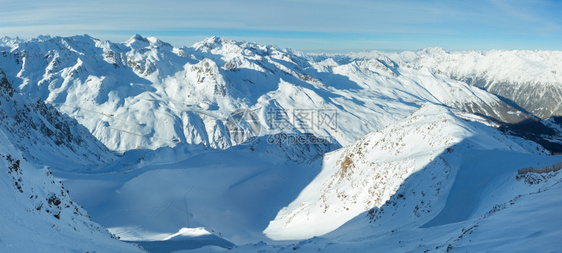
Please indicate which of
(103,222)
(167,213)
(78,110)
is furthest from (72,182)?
(78,110)

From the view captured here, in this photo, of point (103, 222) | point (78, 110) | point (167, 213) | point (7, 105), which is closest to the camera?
point (103, 222)

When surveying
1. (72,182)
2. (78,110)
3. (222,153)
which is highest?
(78,110)

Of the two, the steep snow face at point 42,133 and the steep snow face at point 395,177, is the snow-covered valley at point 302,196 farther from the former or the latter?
the steep snow face at point 42,133

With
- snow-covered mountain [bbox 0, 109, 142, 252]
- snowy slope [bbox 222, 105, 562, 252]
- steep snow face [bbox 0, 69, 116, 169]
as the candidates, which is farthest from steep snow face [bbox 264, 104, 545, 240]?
steep snow face [bbox 0, 69, 116, 169]

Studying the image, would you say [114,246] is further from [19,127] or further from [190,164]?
[19,127]

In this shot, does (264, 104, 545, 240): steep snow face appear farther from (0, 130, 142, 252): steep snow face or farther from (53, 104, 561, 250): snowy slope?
(0, 130, 142, 252): steep snow face
